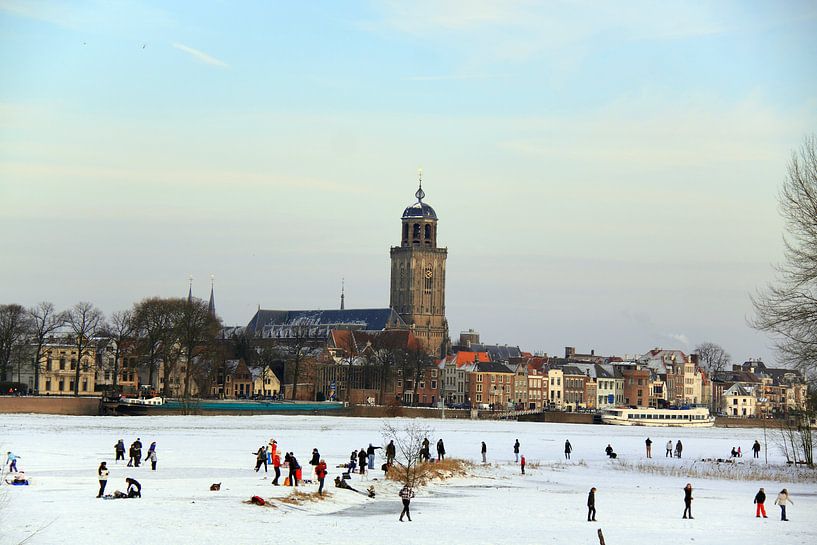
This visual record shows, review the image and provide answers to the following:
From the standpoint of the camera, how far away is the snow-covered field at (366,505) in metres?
37.9

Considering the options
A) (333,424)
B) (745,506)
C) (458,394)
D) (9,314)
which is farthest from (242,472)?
(458,394)

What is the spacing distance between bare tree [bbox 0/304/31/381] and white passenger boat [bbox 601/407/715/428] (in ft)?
197

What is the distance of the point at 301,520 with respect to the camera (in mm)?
40594

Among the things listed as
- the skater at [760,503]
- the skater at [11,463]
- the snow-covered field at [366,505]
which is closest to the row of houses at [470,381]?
the snow-covered field at [366,505]

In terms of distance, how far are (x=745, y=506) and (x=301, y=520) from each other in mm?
16701

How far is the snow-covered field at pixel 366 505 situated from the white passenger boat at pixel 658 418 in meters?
70.3

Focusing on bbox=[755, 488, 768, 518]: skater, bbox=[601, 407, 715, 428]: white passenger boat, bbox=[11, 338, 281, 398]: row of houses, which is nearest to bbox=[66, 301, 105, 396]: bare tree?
bbox=[11, 338, 281, 398]: row of houses

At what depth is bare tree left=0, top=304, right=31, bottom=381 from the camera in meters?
133

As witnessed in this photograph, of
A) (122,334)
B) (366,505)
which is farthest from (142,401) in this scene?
(366,505)

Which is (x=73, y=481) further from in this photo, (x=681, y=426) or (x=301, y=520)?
(x=681, y=426)

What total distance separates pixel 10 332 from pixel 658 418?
67755mm

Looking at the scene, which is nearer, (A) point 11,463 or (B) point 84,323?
(A) point 11,463

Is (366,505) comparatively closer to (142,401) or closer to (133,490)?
(133,490)

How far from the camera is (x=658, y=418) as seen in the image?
481ft
